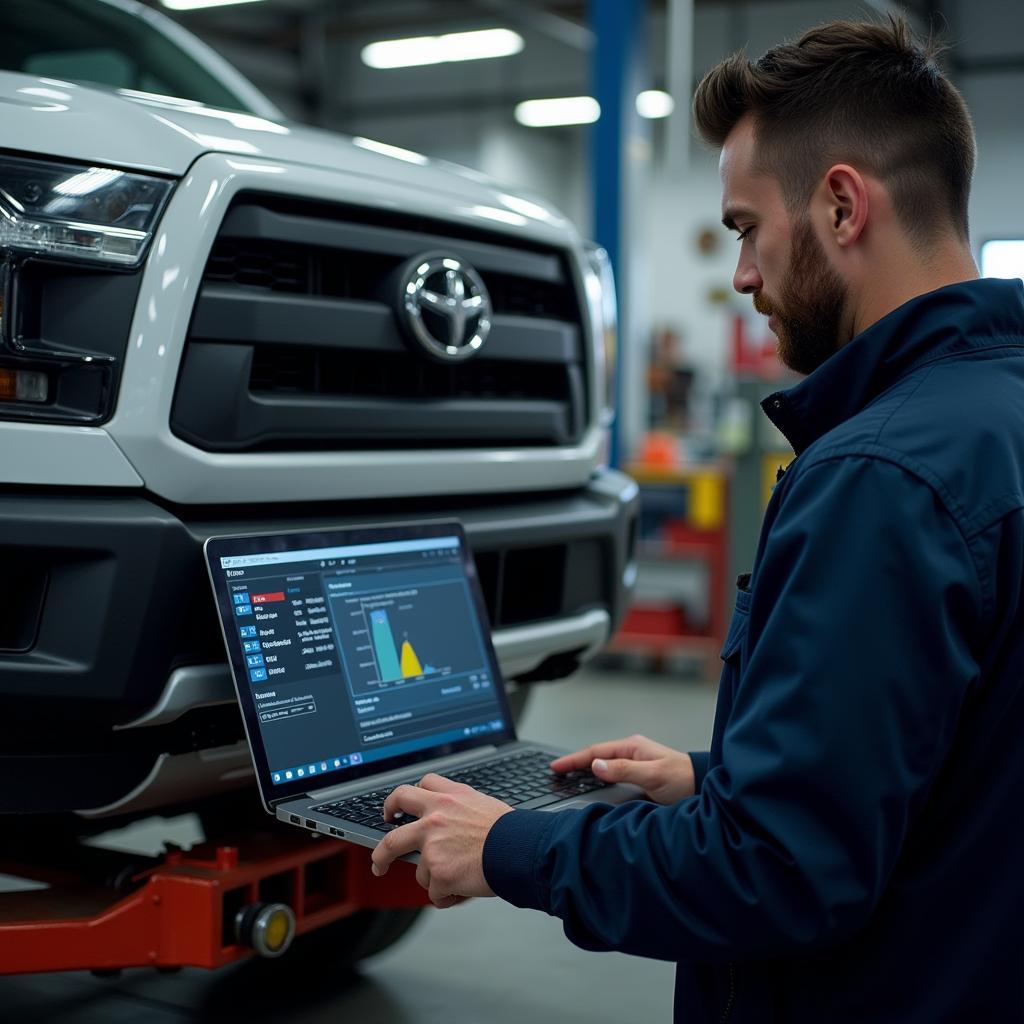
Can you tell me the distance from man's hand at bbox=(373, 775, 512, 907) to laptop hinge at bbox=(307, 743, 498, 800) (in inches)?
12.2

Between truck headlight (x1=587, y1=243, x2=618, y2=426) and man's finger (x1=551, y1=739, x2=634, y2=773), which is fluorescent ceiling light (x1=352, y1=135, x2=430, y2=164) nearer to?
truck headlight (x1=587, y1=243, x2=618, y2=426)

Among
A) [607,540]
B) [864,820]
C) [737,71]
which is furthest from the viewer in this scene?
[607,540]

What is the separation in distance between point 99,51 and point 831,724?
8.12ft

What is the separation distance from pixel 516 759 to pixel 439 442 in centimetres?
59

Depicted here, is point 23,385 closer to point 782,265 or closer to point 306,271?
point 306,271

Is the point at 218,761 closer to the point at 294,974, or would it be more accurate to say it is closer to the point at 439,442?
the point at 439,442

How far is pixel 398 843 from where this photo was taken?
1.48m

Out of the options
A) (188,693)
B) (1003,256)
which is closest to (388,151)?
(188,693)

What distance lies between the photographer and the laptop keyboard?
1.73 meters

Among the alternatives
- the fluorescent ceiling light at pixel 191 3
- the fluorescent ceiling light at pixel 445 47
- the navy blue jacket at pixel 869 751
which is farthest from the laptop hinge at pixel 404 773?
the fluorescent ceiling light at pixel 445 47

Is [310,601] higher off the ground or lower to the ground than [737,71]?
lower

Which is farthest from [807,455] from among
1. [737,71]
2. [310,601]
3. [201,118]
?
[201,118]

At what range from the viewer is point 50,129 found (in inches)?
67.9

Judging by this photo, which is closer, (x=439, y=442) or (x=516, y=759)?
(x=516, y=759)
